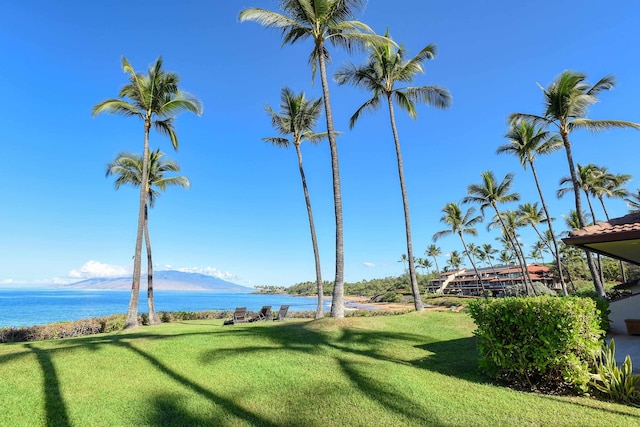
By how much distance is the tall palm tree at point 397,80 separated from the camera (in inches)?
647

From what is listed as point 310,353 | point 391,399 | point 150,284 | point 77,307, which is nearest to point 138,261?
point 150,284

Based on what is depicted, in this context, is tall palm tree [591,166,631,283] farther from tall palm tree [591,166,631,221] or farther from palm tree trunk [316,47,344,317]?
palm tree trunk [316,47,344,317]

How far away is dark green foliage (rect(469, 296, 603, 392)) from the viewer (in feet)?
16.9

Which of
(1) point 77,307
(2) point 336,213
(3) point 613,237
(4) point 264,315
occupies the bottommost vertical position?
(1) point 77,307

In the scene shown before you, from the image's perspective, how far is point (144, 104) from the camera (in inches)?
658

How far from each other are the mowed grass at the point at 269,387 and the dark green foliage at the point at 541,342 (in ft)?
1.48

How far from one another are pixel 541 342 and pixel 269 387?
15.6 feet

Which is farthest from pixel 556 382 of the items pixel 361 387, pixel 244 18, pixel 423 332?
pixel 244 18

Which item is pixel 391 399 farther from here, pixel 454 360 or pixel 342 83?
pixel 342 83

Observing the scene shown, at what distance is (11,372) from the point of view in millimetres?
6246

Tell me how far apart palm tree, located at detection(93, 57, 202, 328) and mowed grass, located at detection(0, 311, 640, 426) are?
26.7 feet

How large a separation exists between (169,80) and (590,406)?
20007mm

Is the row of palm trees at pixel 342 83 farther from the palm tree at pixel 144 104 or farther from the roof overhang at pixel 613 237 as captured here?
the roof overhang at pixel 613 237

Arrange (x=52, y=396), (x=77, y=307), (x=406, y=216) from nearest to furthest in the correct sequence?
(x=52, y=396) → (x=406, y=216) → (x=77, y=307)
